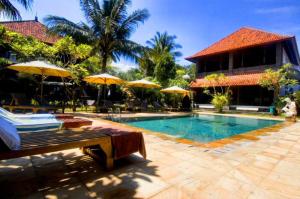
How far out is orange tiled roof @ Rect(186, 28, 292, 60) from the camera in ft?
55.8

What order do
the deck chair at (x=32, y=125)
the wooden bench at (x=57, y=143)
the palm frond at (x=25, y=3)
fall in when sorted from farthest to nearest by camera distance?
1. the palm frond at (x=25, y=3)
2. the deck chair at (x=32, y=125)
3. the wooden bench at (x=57, y=143)

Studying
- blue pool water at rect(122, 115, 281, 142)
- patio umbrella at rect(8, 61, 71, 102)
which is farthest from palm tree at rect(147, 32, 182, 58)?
patio umbrella at rect(8, 61, 71, 102)

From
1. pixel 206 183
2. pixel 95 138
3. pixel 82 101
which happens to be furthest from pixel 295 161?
pixel 82 101

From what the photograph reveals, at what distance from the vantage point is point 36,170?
3045 mm

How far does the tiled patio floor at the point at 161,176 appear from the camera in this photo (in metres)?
2.46

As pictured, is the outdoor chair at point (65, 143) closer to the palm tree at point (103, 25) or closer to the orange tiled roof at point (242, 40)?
the palm tree at point (103, 25)

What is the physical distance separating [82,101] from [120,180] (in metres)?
11.3

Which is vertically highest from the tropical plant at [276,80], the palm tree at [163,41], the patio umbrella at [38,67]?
the palm tree at [163,41]

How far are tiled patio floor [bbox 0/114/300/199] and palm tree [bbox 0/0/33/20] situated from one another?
9135 millimetres

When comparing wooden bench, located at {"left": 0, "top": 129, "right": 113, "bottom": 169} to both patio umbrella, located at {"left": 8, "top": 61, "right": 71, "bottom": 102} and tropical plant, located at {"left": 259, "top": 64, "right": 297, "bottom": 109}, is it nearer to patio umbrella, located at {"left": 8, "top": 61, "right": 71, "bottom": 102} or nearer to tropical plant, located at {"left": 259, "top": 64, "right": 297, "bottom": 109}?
patio umbrella, located at {"left": 8, "top": 61, "right": 71, "bottom": 102}

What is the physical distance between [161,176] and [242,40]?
20.9 metres

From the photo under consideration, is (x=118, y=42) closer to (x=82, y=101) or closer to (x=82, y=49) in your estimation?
(x=82, y=49)

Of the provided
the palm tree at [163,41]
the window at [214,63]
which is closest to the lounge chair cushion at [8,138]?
the window at [214,63]

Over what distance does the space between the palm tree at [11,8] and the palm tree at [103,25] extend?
4715 millimetres
